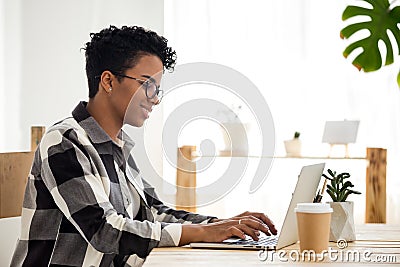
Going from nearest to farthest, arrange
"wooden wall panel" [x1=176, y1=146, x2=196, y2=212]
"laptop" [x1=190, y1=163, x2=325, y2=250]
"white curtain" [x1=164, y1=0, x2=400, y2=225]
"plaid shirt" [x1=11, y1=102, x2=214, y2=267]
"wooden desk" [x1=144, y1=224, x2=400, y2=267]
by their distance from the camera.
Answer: "wooden desk" [x1=144, y1=224, x2=400, y2=267] < "laptop" [x1=190, y1=163, x2=325, y2=250] < "plaid shirt" [x1=11, y1=102, x2=214, y2=267] < "wooden wall panel" [x1=176, y1=146, x2=196, y2=212] < "white curtain" [x1=164, y1=0, x2=400, y2=225]

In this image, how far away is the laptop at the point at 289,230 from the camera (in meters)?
1.55

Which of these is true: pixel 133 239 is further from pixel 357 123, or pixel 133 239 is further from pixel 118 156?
pixel 357 123

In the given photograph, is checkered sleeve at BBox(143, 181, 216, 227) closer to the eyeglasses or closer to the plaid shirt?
the plaid shirt

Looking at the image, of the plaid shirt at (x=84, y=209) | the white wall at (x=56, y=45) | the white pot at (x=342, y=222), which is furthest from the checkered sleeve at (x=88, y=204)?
the white wall at (x=56, y=45)

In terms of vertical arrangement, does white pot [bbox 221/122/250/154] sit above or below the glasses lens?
below

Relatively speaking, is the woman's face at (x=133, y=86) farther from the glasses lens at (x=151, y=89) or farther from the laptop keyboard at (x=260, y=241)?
the laptop keyboard at (x=260, y=241)

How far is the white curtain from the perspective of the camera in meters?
4.14

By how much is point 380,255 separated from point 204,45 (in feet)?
9.33

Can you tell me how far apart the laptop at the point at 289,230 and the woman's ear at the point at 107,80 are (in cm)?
56

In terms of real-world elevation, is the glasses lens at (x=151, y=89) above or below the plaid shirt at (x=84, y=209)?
above

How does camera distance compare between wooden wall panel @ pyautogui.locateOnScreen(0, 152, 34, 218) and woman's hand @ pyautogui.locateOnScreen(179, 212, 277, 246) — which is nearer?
woman's hand @ pyautogui.locateOnScreen(179, 212, 277, 246)

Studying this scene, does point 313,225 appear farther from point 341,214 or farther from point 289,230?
point 341,214

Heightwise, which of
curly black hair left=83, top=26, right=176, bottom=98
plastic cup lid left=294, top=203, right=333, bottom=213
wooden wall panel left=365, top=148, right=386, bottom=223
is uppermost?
curly black hair left=83, top=26, right=176, bottom=98

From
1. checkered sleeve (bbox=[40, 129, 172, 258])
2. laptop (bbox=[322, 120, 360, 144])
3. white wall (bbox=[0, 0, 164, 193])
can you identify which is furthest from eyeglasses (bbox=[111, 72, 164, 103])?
laptop (bbox=[322, 120, 360, 144])
